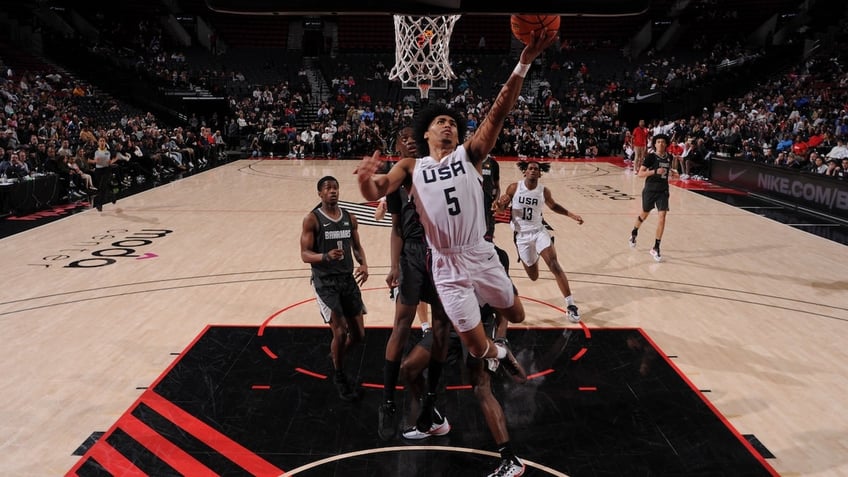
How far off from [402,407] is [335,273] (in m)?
1.05

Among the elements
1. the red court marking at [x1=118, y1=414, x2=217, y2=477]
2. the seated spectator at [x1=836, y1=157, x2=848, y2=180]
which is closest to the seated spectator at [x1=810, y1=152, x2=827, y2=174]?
the seated spectator at [x1=836, y1=157, x2=848, y2=180]

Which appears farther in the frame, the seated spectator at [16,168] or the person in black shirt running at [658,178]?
the seated spectator at [16,168]

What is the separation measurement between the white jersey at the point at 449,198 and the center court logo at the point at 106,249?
6.42 metres

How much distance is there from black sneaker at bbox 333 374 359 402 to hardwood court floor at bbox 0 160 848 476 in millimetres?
1043

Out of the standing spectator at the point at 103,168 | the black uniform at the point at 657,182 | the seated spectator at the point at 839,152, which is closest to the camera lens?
the black uniform at the point at 657,182

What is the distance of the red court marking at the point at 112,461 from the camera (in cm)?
381

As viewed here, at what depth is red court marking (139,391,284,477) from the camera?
3877 millimetres

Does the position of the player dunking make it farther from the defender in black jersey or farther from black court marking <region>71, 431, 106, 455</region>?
black court marking <region>71, 431, 106, 455</region>

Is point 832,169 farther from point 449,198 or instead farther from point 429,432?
point 449,198

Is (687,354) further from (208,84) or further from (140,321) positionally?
(208,84)

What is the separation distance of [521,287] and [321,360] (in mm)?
3062

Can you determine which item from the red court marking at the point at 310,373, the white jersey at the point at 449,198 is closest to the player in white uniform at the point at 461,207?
the white jersey at the point at 449,198

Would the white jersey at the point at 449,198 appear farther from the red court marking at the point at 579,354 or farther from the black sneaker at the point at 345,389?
the red court marking at the point at 579,354

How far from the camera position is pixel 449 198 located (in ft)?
11.5
